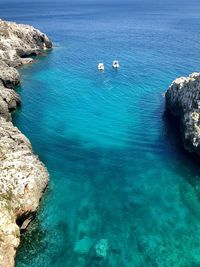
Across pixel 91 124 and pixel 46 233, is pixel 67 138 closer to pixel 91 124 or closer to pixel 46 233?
pixel 91 124

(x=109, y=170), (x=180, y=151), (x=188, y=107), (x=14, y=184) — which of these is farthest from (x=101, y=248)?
(x=188, y=107)

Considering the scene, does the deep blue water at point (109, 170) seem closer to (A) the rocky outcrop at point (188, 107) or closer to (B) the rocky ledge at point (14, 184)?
(B) the rocky ledge at point (14, 184)

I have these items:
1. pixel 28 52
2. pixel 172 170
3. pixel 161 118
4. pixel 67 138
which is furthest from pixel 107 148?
pixel 28 52

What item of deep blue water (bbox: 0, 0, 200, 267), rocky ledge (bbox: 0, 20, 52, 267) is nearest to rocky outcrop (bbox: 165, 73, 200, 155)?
deep blue water (bbox: 0, 0, 200, 267)

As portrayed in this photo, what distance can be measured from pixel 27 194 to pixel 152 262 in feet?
67.8

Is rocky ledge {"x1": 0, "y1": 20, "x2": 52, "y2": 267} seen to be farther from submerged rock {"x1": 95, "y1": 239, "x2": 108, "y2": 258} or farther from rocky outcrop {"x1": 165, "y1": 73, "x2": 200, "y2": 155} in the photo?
rocky outcrop {"x1": 165, "y1": 73, "x2": 200, "y2": 155}

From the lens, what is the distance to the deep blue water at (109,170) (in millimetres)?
48469

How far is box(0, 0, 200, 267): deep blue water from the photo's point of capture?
48469mm

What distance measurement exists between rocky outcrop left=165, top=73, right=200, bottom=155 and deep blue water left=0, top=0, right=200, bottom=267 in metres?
2.88

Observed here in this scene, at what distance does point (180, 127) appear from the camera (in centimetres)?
7862

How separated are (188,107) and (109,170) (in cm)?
2370

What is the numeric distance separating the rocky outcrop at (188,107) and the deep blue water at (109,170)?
2885 millimetres

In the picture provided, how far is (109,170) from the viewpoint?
66.4 meters

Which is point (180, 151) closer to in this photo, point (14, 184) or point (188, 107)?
point (188, 107)
